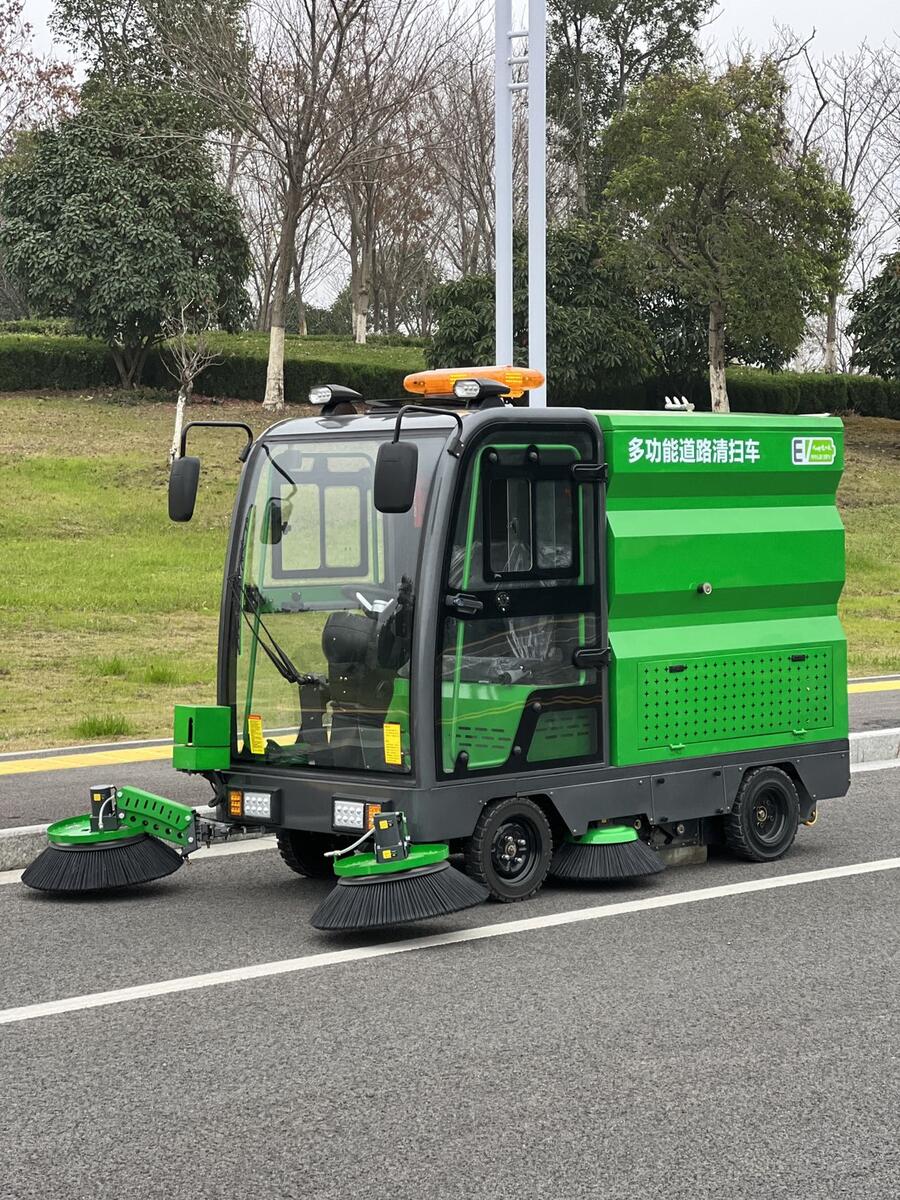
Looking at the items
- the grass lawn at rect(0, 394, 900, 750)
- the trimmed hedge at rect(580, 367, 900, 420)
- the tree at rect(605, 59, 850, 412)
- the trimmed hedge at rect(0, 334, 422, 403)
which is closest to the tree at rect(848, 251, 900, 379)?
the trimmed hedge at rect(580, 367, 900, 420)

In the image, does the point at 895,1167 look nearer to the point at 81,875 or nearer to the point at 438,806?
the point at 438,806

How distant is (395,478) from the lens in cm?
663

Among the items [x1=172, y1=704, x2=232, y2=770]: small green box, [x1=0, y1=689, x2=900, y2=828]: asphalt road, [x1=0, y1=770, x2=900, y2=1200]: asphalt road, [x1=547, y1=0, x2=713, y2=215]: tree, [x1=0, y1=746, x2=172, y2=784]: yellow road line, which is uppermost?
[x1=547, y1=0, x2=713, y2=215]: tree

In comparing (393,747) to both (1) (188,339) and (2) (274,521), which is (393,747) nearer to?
(2) (274,521)

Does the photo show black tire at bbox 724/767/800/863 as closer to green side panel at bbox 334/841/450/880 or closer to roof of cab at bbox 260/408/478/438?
green side panel at bbox 334/841/450/880

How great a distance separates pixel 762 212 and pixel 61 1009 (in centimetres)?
3513

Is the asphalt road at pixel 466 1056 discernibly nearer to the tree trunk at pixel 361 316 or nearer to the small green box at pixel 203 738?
the small green box at pixel 203 738

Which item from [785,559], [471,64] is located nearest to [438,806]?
[785,559]

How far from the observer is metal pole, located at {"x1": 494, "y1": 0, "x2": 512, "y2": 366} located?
14.2 metres

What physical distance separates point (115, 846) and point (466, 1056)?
9.04 ft

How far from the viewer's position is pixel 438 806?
22.9 ft

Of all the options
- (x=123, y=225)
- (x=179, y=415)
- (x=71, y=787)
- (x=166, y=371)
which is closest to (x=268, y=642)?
(x=71, y=787)

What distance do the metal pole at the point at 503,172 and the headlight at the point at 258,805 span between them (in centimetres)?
719

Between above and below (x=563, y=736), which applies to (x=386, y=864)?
below
